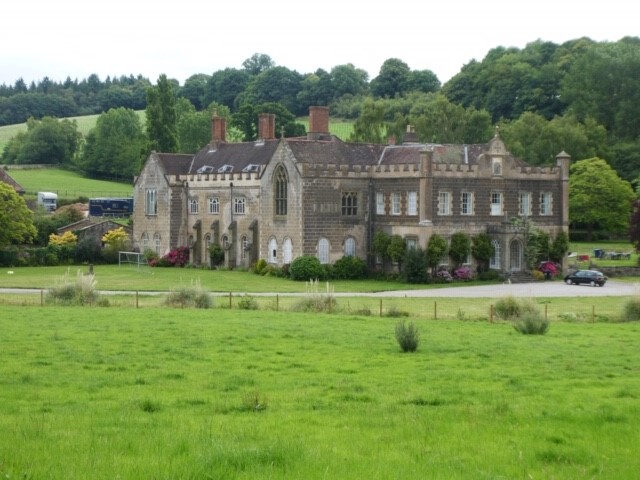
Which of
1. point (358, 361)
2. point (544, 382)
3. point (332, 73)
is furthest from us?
point (332, 73)

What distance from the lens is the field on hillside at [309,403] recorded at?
12844 mm

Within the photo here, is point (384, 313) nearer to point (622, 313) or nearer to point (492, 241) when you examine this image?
point (622, 313)

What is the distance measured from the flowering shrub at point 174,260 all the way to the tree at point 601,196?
30509 millimetres

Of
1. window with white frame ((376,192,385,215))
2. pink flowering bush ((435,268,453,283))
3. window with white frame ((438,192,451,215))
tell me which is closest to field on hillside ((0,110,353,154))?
window with white frame ((376,192,385,215))

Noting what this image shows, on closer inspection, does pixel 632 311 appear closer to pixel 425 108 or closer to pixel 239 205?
pixel 239 205

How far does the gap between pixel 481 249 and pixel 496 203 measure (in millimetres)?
3683

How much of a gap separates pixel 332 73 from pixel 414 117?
6793 cm

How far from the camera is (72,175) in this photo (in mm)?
124062

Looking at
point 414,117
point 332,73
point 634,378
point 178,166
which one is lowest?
point 634,378

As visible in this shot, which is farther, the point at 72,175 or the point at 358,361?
the point at 72,175

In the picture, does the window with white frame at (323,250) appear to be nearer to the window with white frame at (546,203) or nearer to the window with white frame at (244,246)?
the window with white frame at (244,246)

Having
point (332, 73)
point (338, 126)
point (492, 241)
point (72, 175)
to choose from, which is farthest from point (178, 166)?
point (332, 73)

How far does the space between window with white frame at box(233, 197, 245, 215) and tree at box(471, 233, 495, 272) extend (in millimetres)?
15559

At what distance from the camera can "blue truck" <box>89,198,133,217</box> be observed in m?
86.6
